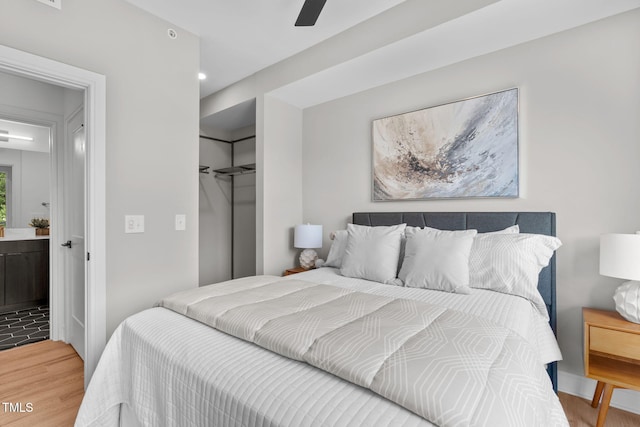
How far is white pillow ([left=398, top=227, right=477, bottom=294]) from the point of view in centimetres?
199

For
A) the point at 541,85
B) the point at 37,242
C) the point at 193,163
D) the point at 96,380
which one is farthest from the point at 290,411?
the point at 37,242

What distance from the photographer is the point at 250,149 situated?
4.43 m

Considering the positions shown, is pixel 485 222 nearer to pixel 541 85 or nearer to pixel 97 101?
pixel 541 85

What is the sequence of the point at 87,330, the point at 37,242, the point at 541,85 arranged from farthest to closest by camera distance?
the point at 37,242
the point at 541,85
the point at 87,330

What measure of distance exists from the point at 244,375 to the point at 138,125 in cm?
203

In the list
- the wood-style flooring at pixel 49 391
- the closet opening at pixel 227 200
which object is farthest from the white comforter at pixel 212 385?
the closet opening at pixel 227 200

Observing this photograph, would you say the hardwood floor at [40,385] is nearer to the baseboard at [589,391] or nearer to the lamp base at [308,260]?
the lamp base at [308,260]

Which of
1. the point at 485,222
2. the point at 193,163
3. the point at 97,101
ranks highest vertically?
the point at 97,101

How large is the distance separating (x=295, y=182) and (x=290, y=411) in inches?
115

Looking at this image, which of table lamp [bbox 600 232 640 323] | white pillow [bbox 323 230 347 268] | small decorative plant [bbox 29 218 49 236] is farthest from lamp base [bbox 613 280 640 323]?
small decorative plant [bbox 29 218 49 236]

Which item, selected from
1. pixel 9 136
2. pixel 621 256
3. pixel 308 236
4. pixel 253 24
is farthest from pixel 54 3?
pixel 621 256

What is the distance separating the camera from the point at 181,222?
8.34 ft

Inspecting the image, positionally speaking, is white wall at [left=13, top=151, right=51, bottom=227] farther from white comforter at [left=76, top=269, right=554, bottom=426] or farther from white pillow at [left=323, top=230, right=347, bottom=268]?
white pillow at [left=323, top=230, right=347, bottom=268]

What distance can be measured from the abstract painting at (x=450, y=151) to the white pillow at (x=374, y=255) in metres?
0.54
